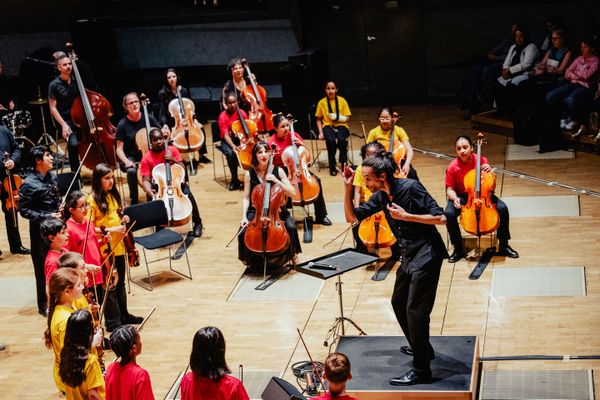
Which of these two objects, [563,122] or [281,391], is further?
[563,122]

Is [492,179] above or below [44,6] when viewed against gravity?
below

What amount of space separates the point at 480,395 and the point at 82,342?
95.3 inches

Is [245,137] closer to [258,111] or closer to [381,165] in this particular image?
[258,111]

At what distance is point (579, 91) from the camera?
33.5 ft

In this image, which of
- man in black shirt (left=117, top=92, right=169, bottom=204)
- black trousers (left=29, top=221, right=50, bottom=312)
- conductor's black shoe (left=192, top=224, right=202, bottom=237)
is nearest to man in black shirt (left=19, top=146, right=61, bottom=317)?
black trousers (left=29, top=221, right=50, bottom=312)

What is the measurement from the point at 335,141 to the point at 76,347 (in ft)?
20.1

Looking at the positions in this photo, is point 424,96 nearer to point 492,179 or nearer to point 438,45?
point 438,45

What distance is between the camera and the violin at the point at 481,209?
24.6 feet

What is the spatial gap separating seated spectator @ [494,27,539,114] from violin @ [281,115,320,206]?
3.82 meters

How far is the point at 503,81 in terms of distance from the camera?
11602mm

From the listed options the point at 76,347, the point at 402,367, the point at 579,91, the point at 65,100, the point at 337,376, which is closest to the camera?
the point at 337,376

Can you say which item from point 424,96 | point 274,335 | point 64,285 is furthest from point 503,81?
point 64,285

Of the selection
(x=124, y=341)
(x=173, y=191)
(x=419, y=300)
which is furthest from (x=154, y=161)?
(x=124, y=341)

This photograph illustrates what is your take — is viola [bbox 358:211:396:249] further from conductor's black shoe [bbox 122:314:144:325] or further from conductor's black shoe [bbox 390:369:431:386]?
conductor's black shoe [bbox 390:369:431:386]
